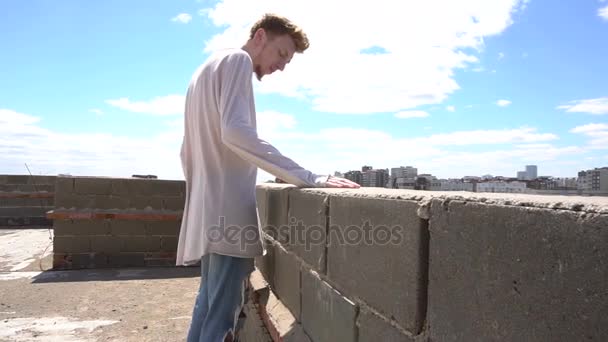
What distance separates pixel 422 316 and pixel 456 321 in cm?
17

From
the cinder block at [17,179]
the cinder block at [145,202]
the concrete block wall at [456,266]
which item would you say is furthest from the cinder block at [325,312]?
the cinder block at [17,179]

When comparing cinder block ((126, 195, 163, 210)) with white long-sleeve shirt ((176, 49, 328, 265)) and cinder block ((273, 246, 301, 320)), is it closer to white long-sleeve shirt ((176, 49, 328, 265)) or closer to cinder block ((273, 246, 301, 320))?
cinder block ((273, 246, 301, 320))

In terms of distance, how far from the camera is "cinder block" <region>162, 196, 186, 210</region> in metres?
7.72

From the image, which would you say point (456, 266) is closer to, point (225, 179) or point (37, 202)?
point (225, 179)

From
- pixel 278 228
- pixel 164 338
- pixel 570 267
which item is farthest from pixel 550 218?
pixel 164 338

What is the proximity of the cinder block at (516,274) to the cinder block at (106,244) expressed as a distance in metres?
6.98

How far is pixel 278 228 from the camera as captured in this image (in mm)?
3090

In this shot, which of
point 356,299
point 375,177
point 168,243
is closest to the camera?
point 356,299

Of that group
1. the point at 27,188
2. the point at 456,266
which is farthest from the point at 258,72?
the point at 27,188

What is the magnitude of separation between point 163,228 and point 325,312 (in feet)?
19.5

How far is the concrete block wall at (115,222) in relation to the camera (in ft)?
23.9

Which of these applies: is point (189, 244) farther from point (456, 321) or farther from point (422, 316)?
point (456, 321)

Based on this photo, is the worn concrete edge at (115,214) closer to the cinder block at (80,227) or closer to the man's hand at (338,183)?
the cinder block at (80,227)

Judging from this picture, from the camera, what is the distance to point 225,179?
2.14 meters
